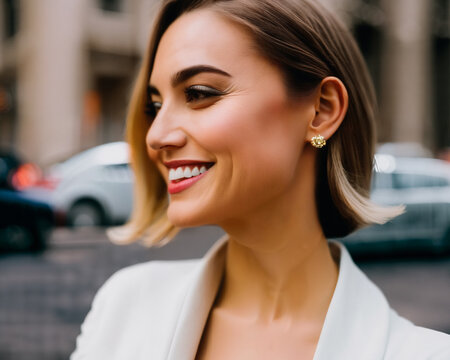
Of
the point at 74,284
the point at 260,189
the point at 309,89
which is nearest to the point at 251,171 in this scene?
the point at 260,189

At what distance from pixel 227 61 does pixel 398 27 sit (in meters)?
20.2

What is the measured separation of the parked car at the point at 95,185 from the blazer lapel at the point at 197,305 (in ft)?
22.9

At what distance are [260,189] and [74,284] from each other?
4.37 m

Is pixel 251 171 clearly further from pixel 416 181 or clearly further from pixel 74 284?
pixel 416 181

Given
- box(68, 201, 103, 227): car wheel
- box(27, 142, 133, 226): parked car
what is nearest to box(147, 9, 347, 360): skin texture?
box(27, 142, 133, 226): parked car

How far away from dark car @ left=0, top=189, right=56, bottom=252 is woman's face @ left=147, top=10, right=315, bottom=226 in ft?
21.4

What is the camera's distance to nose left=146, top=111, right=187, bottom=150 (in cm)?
138

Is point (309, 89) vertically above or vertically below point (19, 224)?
above

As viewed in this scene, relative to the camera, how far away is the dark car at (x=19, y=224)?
286 inches

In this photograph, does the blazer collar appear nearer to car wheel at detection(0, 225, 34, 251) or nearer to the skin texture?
the skin texture

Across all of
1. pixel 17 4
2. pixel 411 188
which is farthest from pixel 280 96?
pixel 17 4

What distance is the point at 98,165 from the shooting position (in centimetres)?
866

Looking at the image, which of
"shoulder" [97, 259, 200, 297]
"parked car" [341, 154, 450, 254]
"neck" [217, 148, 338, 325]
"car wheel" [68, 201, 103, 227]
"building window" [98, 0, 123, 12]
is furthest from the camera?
"building window" [98, 0, 123, 12]

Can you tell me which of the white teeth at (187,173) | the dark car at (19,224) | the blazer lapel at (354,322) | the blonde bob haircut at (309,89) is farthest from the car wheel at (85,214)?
the blazer lapel at (354,322)
